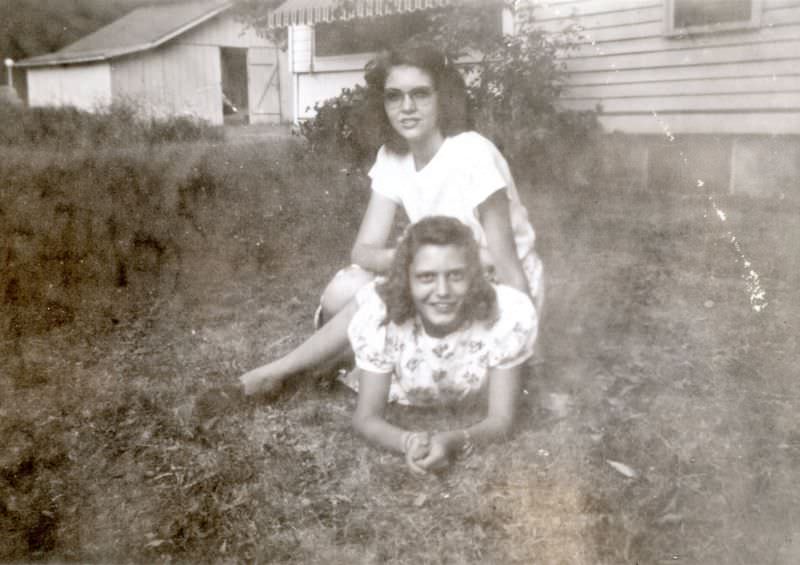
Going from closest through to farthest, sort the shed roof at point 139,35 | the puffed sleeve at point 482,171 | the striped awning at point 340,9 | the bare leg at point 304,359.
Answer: the puffed sleeve at point 482,171
the bare leg at point 304,359
the striped awning at point 340,9
the shed roof at point 139,35

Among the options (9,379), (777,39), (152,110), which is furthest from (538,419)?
(152,110)

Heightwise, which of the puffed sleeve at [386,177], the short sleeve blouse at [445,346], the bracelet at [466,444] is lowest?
the bracelet at [466,444]

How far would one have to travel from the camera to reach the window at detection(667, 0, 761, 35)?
6471mm

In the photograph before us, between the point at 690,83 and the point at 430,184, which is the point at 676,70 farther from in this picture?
the point at 430,184

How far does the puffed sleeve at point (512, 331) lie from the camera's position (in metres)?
2.46

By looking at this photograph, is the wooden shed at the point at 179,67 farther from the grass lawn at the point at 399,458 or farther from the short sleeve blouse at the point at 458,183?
the short sleeve blouse at the point at 458,183

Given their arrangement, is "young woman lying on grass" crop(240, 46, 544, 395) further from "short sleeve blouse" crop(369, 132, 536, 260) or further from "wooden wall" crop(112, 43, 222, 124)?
"wooden wall" crop(112, 43, 222, 124)

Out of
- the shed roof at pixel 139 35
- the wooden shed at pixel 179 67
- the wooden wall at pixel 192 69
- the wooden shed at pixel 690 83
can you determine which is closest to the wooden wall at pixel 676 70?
the wooden shed at pixel 690 83

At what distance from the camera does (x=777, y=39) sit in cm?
624

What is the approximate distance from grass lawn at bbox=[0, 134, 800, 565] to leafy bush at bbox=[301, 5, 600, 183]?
2871 mm

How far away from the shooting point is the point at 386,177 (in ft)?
10.1

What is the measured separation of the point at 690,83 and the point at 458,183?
4903mm

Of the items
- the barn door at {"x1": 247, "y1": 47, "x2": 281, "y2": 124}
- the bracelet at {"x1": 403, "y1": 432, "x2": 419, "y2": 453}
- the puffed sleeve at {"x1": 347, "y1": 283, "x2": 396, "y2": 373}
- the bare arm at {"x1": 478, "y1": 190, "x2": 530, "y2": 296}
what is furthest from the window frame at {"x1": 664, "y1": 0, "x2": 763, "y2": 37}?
the barn door at {"x1": 247, "y1": 47, "x2": 281, "y2": 124}

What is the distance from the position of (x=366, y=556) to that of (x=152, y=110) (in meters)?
12.1
